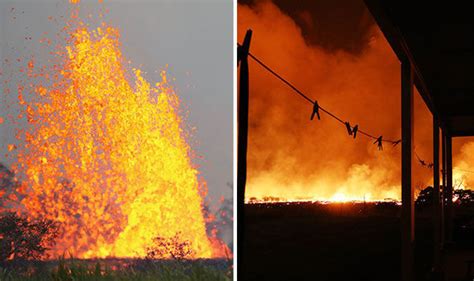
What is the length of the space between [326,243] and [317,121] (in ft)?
27.9

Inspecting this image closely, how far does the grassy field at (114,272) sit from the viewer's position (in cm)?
787

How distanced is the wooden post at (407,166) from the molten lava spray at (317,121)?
385mm

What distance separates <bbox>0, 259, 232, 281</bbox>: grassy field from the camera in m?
7.87

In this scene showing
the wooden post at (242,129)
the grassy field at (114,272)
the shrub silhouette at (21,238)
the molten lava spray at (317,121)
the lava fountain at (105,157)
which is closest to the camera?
the wooden post at (242,129)

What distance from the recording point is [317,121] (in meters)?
10.9

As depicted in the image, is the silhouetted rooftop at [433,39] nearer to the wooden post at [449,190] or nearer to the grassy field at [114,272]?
the grassy field at [114,272]

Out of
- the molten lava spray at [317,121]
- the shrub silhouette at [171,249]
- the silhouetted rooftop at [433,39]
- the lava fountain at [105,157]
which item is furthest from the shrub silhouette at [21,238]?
the silhouetted rooftop at [433,39]

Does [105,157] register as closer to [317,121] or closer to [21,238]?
[21,238]

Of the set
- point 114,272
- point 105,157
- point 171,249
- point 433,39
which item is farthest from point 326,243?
point 433,39

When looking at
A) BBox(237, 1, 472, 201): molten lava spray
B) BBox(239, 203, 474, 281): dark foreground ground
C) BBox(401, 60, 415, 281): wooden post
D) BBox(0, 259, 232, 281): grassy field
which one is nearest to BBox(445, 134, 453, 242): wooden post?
BBox(239, 203, 474, 281): dark foreground ground

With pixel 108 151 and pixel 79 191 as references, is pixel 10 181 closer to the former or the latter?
pixel 79 191

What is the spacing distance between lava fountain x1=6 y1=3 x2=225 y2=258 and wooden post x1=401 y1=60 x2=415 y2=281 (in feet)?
32.0

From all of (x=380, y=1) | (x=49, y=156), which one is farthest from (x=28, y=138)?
(x=380, y=1)

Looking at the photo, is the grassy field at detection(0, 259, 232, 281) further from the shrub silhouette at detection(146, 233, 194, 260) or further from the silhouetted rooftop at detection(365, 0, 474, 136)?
the silhouetted rooftop at detection(365, 0, 474, 136)
